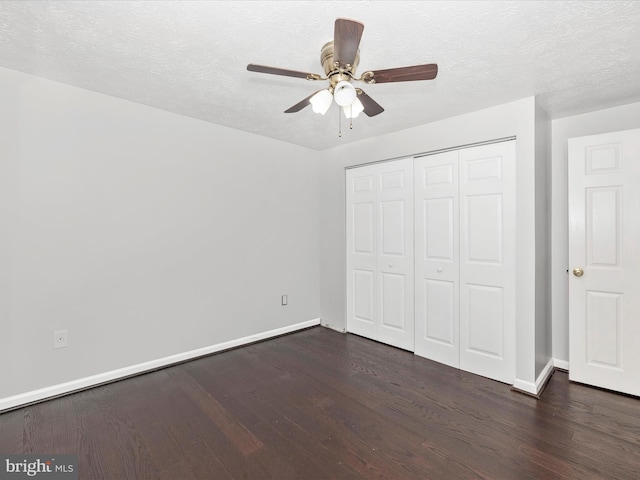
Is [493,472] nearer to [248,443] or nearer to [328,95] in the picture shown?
[248,443]

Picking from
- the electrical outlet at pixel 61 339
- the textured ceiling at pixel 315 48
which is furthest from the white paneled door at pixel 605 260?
the electrical outlet at pixel 61 339

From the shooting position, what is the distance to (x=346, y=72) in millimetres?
1598

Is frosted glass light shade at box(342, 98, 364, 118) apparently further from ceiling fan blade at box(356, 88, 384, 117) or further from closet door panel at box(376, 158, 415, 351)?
closet door panel at box(376, 158, 415, 351)

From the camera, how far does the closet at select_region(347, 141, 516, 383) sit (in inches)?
104

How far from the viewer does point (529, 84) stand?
2.24 m

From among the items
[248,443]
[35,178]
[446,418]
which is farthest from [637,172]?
[35,178]

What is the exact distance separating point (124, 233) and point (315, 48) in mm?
2171

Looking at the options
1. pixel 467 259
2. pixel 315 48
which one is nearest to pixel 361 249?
pixel 467 259

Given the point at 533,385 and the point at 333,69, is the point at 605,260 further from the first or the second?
the point at 333,69

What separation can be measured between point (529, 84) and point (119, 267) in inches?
141

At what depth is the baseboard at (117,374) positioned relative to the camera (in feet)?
7.29

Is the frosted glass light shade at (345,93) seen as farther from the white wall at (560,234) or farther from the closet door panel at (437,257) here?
the white wall at (560,234)
